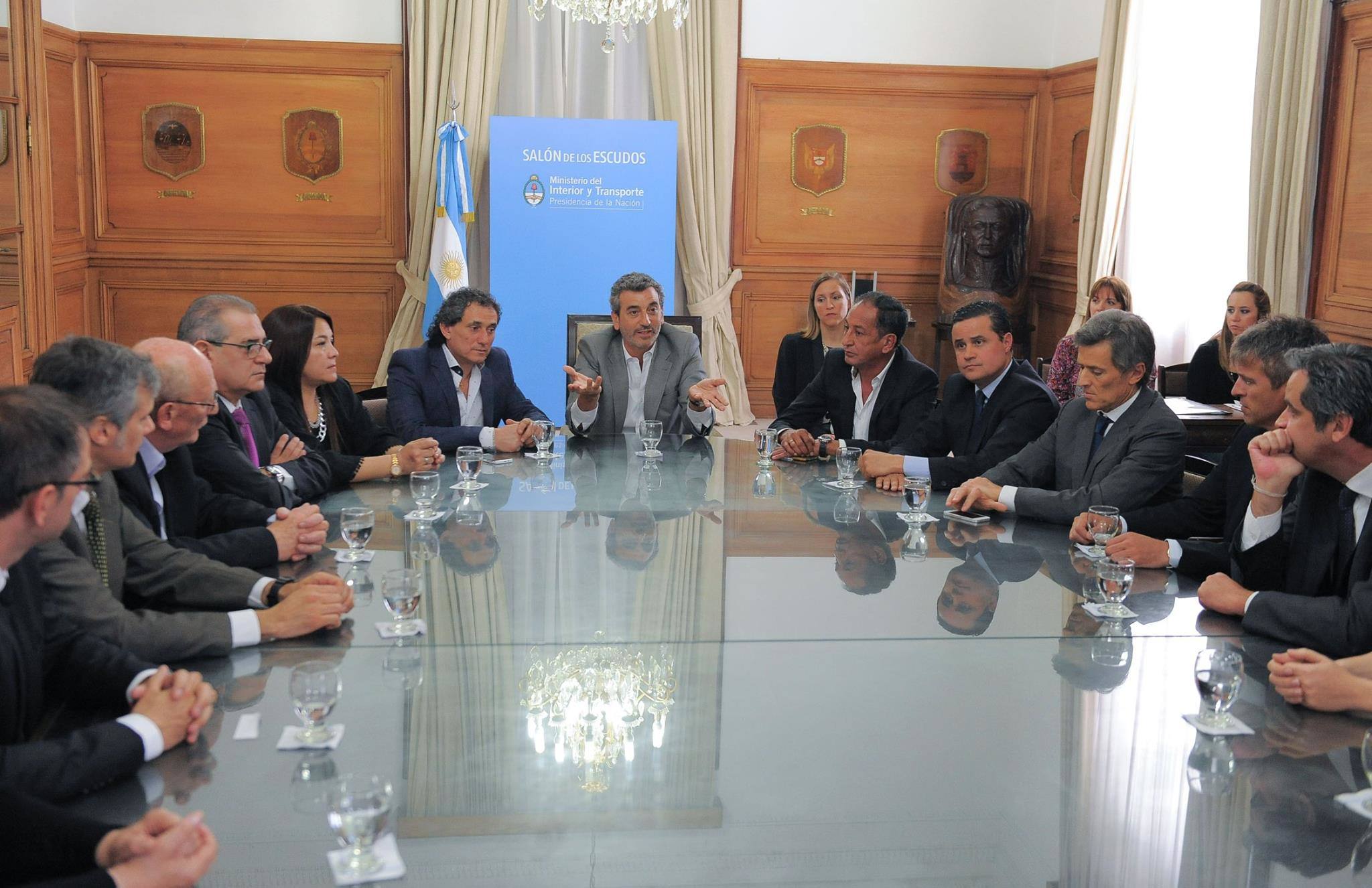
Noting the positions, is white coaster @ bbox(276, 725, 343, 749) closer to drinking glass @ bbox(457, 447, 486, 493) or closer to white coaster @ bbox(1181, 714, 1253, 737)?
white coaster @ bbox(1181, 714, 1253, 737)

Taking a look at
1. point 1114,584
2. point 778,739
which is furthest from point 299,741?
point 1114,584

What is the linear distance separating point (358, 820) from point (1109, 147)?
770 cm

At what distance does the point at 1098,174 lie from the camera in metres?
8.23

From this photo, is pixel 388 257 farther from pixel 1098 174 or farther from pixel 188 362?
pixel 188 362

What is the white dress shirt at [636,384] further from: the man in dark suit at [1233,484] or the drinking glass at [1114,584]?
the drinking glass at [1114,584]

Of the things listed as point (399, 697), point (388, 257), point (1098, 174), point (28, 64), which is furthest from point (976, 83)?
point (399, 697)

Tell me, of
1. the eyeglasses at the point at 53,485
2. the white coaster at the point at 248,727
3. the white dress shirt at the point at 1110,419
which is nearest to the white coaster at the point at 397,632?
the white coaster at the point at 248,727

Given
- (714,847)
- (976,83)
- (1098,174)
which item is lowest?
(714,847)

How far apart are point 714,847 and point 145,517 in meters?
1.76

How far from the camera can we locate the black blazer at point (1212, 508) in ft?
10.5

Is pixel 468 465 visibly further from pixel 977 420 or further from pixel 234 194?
pixel 234 194

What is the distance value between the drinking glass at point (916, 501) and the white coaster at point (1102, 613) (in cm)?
78

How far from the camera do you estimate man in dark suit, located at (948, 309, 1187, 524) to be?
3.53 m

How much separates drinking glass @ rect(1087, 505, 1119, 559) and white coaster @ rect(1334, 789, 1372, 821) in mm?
1168
